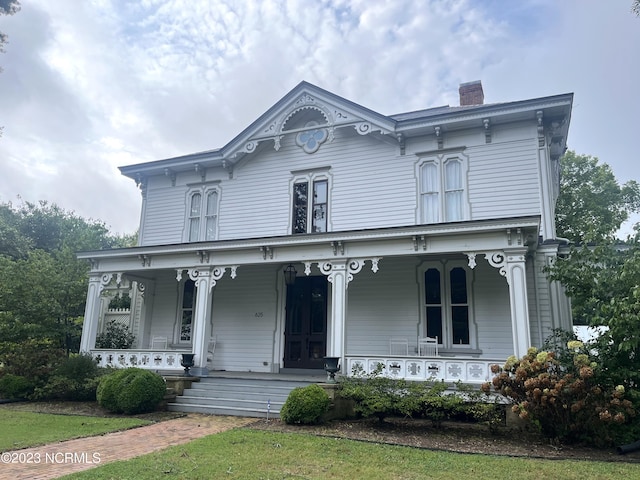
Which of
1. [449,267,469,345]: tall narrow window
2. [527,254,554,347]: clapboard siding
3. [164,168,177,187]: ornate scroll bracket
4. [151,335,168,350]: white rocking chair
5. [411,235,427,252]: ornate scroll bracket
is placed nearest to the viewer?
[411,235,427,252]: ornate scroll bracket

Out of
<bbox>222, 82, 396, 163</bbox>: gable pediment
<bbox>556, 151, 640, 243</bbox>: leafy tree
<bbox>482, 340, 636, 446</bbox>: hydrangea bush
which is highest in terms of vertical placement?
<bbox>556, 151, 640, 243</bbox>: leafy tree

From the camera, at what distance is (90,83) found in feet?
59.0

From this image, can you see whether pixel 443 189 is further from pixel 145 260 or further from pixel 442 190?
pixel 145 260

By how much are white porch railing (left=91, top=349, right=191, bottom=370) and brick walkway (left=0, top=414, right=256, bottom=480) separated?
3.03 metres

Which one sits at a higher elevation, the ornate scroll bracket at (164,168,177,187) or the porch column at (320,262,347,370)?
the ornate scroll bracket at (164,168,177,187)

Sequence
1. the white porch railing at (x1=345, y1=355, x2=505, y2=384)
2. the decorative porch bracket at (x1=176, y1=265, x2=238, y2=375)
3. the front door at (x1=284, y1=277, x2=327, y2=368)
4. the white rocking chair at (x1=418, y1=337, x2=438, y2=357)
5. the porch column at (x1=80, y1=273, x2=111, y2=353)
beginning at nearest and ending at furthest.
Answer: the white porch railing at (x1=345, y1=355, x2=505, y2=384), the white rocking chair at (x1=418, y1=337, x2=438, y2=357), the decorative porch bracket at (x1=176, y1=265, x2=238, y2=375), the porch column at (x1=80, y1=273, x2=111, y2=353), the front door at (x1=284, y1=277, x2=327, y2=368)

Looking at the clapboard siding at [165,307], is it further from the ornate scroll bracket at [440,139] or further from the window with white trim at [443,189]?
the ornate scroll bracket at [440,139]

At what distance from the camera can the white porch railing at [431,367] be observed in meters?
9.16

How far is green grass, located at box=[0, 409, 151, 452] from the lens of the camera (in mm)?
7328

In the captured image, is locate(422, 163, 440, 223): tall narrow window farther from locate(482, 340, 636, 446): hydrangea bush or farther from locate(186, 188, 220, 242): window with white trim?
locate(186, 188, 220, 242): window with white trim

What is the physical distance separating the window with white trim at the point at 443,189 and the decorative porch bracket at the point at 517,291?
8.38 feet

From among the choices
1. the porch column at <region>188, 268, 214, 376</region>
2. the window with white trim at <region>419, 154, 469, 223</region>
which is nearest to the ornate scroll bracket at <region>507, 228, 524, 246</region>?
the window with white trim at <region>419, 154, 469, 223</region>

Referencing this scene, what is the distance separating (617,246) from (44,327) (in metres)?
15.6

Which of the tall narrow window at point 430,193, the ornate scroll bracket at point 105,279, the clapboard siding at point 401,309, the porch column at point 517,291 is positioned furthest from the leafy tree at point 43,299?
the porch column at point 517,291
